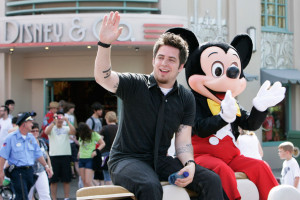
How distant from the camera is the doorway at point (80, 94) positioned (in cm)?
1344

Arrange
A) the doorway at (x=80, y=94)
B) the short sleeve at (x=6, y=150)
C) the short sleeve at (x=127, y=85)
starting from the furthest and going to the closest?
the doorway at (x=80, y=94), the short sleeve at (x=6, y=150), the short sleeve at (x=127, y=85)

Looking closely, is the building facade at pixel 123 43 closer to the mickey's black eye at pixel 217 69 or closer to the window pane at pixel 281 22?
the window pane at pixel 281 22

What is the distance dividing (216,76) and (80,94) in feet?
29.9

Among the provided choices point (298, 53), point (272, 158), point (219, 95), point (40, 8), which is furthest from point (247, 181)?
point (298, 53)

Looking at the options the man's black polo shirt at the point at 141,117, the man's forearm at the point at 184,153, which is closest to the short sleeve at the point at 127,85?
the man's black polo shirt at the point at 141,117

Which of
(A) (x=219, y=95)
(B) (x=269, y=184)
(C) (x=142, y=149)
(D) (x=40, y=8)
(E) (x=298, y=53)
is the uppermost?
(D) (x=40, y=8)

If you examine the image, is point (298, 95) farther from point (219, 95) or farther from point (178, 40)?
point (178, 40)

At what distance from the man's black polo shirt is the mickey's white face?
939mm

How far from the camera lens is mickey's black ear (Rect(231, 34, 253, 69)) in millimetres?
5375

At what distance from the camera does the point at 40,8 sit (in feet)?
40.9

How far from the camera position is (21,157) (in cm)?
762

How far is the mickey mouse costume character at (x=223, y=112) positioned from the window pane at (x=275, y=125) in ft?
32.2

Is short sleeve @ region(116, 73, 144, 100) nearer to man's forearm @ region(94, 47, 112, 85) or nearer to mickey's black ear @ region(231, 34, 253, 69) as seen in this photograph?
man's forearm @ region(94, 47, 112, 85)

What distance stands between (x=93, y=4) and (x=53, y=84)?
2.69 meters
